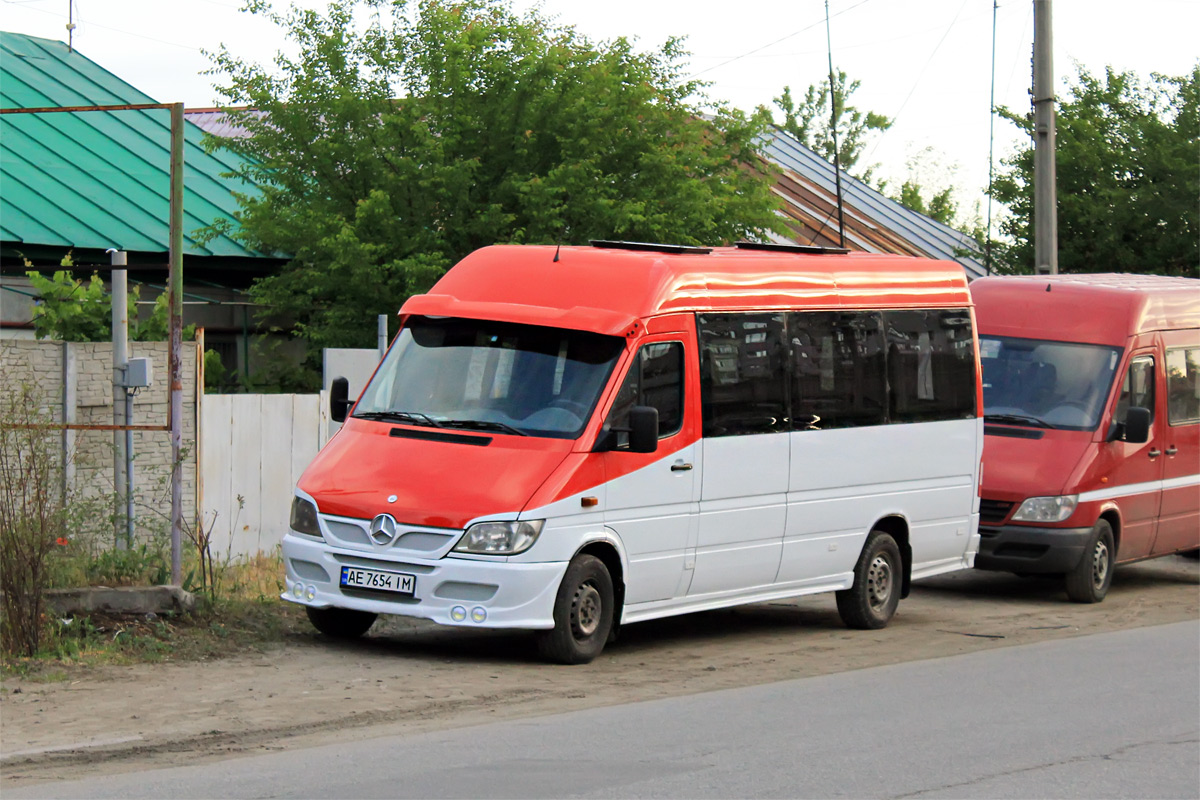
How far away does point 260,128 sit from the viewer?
1947 cm

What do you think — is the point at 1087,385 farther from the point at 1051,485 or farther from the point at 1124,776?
the point at 1124,776

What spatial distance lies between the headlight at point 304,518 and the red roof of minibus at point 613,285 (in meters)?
1.56

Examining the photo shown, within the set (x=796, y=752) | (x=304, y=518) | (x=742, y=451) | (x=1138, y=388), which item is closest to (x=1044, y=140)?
(x=1138, y=388)

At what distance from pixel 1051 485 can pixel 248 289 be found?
11.5m

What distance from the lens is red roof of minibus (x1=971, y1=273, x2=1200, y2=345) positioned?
15.7 meters

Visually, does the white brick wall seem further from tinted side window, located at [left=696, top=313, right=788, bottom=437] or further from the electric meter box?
tinted side window, located at [left=696, top=313, right=788, bottom=437]

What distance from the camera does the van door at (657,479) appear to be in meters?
10.5

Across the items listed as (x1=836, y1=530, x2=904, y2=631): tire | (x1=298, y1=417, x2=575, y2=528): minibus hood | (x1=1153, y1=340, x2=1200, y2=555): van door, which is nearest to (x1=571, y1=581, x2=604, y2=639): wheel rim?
(x1=298, y1=417, x2=575, y2=528): minibus hood

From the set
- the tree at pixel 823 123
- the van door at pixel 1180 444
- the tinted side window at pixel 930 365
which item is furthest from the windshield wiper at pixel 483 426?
the tree at pixel 823 123

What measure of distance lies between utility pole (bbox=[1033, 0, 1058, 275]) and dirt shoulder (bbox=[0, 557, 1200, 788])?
23.4 ft

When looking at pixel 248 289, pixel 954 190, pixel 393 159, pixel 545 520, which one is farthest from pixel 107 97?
pixel 954 190

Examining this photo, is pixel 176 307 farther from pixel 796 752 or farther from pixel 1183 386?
pixel 1183 386

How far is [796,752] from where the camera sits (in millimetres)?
7797

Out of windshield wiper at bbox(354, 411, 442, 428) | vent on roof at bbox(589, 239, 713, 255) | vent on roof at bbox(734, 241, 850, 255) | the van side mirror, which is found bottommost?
the van side mirror
